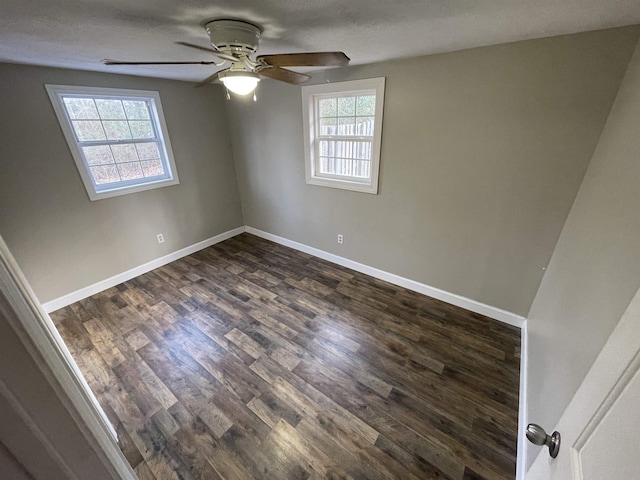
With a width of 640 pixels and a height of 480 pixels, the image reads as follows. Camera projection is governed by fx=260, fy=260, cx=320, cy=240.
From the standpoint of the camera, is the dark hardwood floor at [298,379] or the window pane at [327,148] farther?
the window pane at [327,148]

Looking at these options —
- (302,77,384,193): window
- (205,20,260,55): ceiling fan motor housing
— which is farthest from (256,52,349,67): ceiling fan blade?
(302,77,384,193): window

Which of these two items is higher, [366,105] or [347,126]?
[366,105]

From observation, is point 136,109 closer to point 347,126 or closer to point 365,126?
point 347,126

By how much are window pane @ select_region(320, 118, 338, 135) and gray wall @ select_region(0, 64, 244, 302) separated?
1604 mm

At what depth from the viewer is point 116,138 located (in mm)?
2877

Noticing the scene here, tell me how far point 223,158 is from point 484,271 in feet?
11.8

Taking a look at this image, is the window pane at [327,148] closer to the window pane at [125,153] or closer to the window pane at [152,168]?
the window pane at [152,168]

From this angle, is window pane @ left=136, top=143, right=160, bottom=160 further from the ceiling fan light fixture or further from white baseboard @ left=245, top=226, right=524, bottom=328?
the ceiling fan light fixture

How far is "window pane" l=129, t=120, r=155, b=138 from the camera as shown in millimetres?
3004

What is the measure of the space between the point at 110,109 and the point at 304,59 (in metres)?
2.62

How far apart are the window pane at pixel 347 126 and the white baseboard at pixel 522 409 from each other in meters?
2.48

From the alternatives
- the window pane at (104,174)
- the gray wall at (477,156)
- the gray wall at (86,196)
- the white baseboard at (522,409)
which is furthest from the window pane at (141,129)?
the white baseboard at (522,409)

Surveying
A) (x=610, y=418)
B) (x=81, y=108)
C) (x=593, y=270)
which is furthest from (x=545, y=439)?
(x=81, y=108)

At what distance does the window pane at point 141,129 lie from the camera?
3.00 meters
